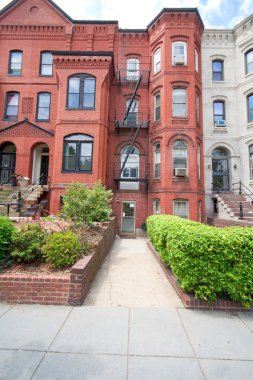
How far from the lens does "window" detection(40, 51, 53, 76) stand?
16344mm

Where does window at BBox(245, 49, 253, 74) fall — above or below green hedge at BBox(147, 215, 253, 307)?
above

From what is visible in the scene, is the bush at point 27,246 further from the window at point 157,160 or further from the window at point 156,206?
the window at point 157,160

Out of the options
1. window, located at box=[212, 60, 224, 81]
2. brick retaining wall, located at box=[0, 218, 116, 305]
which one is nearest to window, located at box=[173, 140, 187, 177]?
window, located at box=[212, 60, 224, 81]

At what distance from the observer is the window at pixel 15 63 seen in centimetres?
1635

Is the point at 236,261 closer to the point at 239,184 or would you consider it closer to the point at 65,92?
the point at 239,184

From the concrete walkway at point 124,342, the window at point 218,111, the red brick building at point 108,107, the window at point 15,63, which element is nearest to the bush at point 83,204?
the concrete walkway at point 124,342

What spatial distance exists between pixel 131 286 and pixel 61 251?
1956 millimetres

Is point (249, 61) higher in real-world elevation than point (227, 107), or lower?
higher

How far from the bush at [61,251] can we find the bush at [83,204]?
2.31m

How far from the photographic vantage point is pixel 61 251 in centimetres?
482

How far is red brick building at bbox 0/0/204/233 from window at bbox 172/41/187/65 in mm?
73

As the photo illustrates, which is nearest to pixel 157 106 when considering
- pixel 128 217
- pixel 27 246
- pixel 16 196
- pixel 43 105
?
pixel 128 217

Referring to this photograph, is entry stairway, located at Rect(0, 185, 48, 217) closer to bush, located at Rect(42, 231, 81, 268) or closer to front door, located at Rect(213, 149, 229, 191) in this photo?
bush, located at Rect(42, 231, 81, 268)

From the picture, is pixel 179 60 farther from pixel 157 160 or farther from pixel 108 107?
pixel 157 160
